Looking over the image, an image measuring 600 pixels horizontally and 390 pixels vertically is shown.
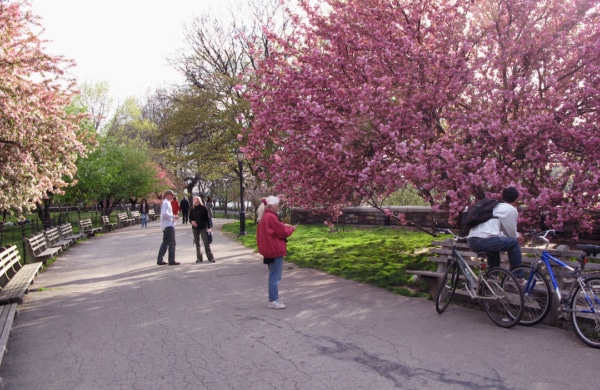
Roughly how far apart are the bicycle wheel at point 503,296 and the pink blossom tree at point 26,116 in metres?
10.2

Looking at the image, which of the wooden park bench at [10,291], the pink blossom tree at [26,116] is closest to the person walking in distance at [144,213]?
the pink blossom tree at [26,116]

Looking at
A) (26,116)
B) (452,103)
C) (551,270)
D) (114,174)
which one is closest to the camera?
(551,270)

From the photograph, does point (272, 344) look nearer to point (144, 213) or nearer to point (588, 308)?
point (588, 308)

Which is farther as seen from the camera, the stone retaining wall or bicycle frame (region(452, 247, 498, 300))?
the stone retaining wall

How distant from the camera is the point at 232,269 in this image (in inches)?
460

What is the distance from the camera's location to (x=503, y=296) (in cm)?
619

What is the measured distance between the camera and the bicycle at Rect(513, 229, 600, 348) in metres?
5.34

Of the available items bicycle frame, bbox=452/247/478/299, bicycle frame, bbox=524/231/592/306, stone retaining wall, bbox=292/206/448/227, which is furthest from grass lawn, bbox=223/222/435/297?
bicycle frame, bbox=524/231/592/306

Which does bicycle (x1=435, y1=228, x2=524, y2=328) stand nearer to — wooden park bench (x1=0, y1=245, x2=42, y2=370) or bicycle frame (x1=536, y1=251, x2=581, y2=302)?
bicycle frame (x1=536, y1=251, x2=581, y2=302)

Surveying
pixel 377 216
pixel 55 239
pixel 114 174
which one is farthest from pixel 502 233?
pixel 114 174

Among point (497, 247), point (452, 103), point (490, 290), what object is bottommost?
point (490, 290)

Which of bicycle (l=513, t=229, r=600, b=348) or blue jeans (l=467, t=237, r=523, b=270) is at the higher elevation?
blue jeans (l=467, t=237, r=523, b=270)

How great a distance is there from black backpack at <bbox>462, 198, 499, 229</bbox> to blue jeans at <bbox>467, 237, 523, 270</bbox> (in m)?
0.21

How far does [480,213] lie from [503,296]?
1.02 metres
